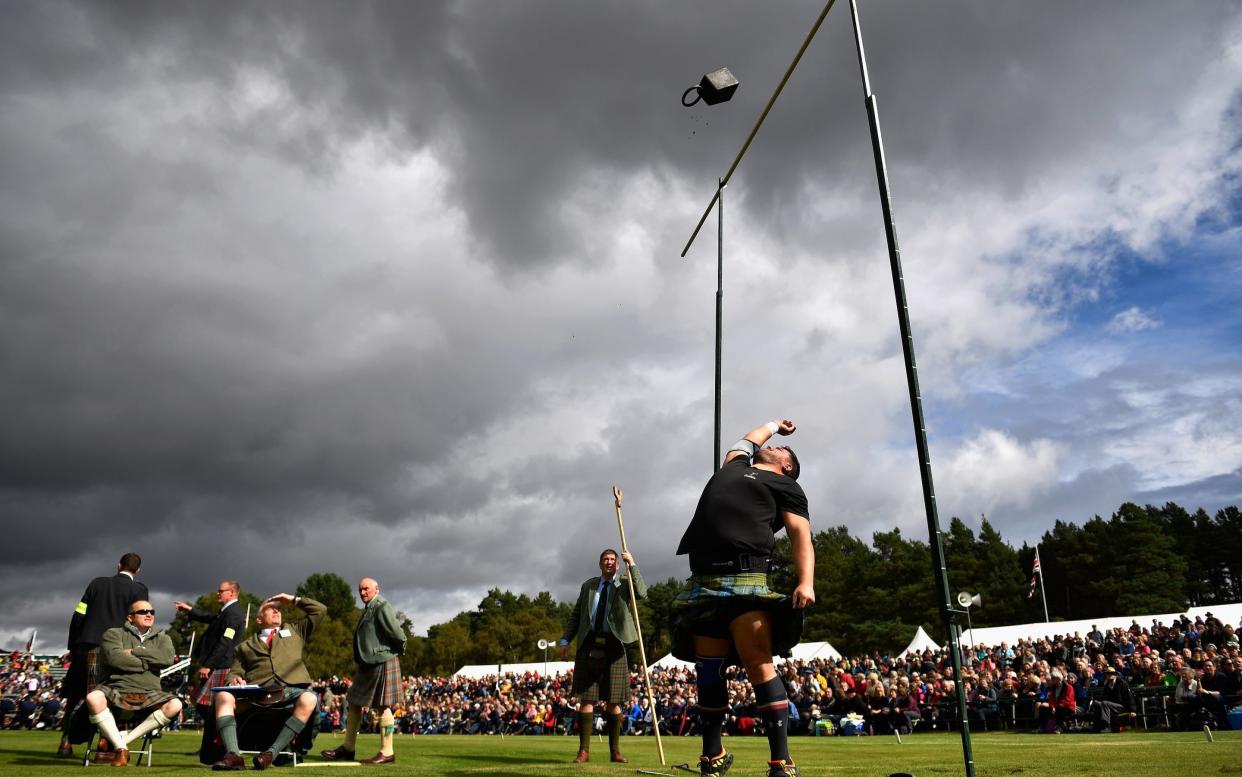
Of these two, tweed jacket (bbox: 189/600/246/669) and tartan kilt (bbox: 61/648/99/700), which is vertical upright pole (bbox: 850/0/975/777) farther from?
tartan kilt (bbox: 61/648/99/700)

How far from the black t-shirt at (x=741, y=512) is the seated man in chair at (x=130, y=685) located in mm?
5942

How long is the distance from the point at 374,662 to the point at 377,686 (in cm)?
26

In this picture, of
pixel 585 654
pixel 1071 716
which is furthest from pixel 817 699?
pixel 585 654

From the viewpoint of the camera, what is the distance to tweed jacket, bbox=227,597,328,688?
799 cm

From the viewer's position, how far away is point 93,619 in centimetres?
972

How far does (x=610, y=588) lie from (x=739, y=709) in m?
11.7

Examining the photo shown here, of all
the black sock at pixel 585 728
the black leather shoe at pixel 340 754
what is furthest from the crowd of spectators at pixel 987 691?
the black leather shoe at pixel 340 754

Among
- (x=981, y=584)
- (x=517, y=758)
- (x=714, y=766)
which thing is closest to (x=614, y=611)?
(x=517, y=758)

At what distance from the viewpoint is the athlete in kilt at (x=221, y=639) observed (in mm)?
9125

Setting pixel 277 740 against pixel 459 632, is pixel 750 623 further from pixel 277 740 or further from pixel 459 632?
pixel 459 632

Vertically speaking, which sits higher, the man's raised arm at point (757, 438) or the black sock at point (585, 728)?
the man's raised arm at point (757, 438)

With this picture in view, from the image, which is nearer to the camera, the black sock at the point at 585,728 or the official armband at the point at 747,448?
the official armband at the point at 747,448

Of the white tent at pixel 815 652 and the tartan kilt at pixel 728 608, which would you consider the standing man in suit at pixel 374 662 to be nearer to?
the tartan kilt at pixel 728 608

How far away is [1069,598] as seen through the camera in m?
86.0
